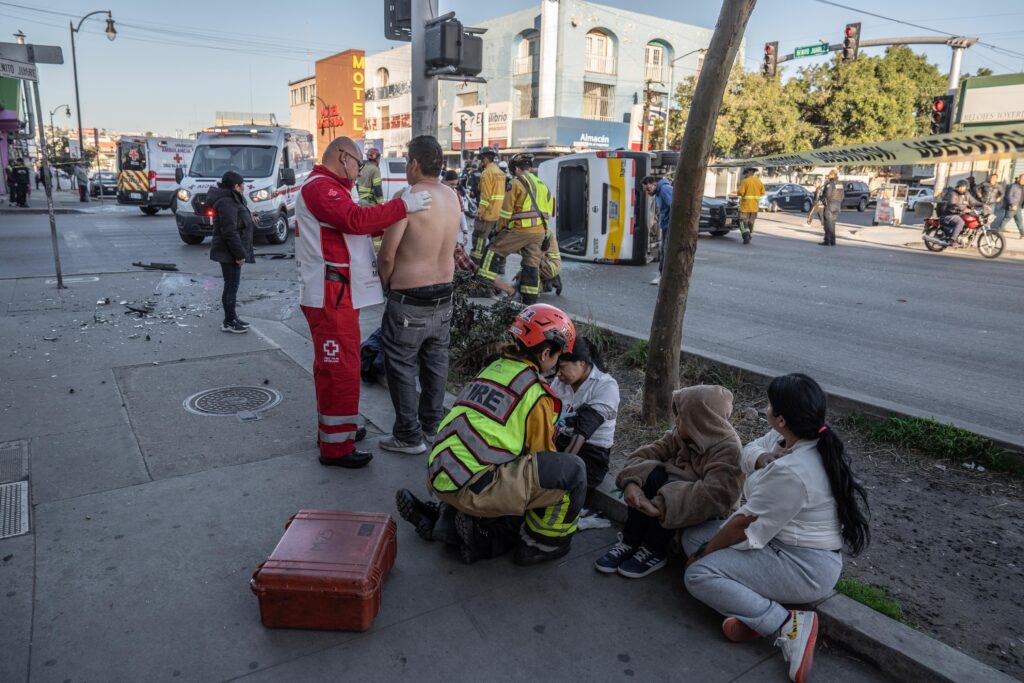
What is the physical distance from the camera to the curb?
8.52ft

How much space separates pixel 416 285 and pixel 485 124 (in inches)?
1706

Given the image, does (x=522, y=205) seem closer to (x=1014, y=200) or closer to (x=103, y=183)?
(x=1014, y=200)

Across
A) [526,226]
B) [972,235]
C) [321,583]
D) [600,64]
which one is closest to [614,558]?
[321,583]

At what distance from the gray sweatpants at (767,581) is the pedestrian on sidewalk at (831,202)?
16.3 metres

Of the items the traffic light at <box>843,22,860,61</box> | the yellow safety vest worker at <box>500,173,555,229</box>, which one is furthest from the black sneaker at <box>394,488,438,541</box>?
the traffic light at <box>843,22,860,61</box>

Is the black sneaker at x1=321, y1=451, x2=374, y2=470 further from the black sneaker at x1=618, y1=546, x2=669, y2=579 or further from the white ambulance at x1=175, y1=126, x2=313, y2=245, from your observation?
the white ambulance at x1=175, y1=126, x2=313, y2=245

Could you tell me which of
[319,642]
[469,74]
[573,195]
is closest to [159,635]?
[319,642]

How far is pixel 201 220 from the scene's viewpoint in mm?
15258

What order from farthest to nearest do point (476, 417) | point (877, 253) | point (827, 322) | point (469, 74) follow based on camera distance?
point (877, 253) < point (827, 322) < point (469, 74) < point (476, 417)

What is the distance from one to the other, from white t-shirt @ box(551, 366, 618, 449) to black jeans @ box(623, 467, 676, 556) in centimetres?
36

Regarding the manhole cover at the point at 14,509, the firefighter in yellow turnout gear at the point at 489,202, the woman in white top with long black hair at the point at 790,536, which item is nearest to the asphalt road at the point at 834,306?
the firefighter in yellow turnout gear at the point at 489,202

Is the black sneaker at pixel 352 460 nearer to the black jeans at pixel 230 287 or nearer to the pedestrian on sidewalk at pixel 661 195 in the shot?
the black jeans at pixel 230 287

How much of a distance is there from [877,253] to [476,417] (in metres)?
15.8

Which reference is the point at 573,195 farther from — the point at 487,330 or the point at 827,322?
the point at 487,330
